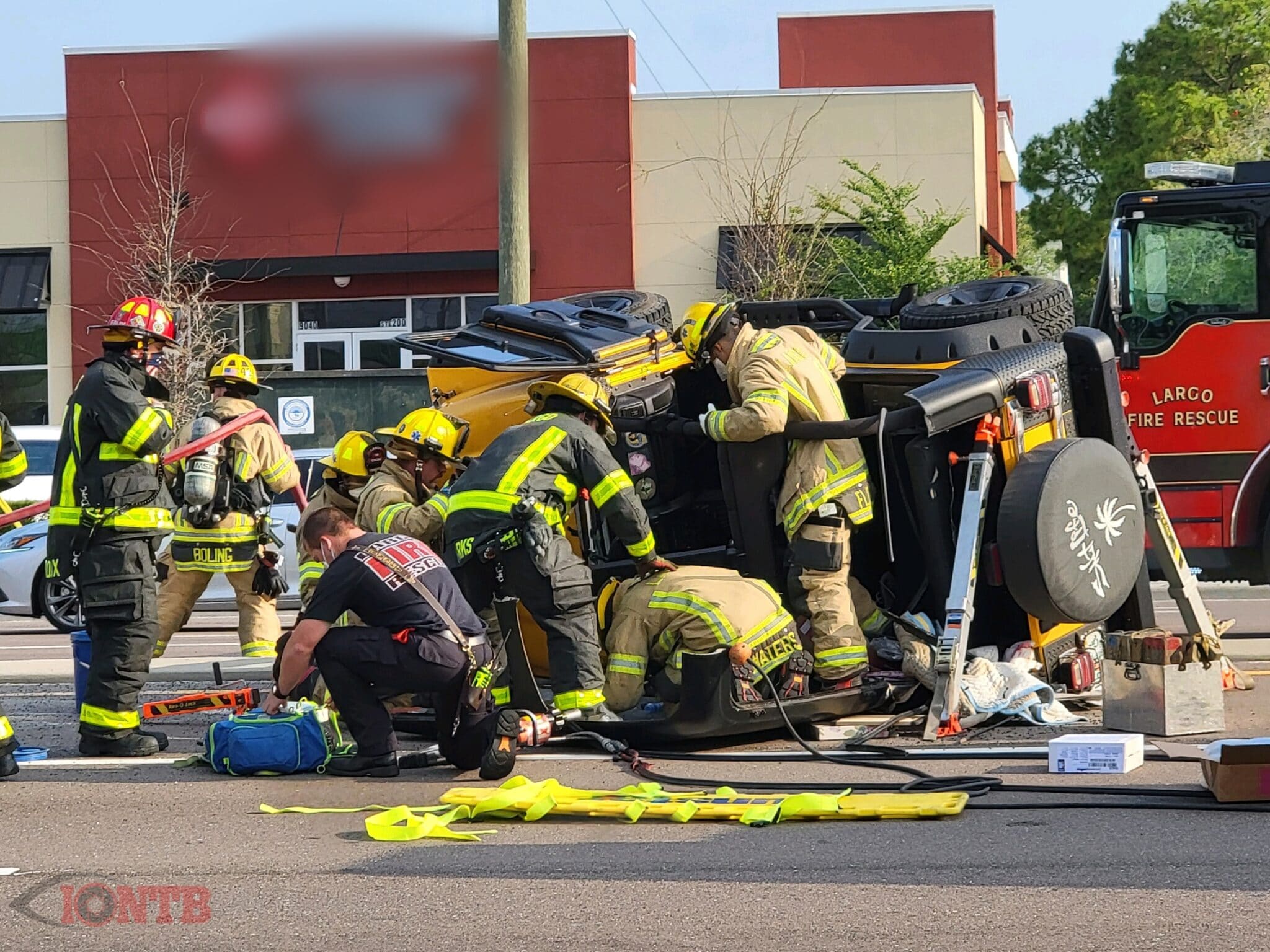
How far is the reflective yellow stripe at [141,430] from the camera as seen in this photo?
771cm

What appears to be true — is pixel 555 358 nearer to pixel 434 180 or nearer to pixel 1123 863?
pixel 1123 863

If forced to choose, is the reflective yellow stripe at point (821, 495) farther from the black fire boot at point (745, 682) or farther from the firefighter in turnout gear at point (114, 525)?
the firefighter in turnout gear at point (114, 525)

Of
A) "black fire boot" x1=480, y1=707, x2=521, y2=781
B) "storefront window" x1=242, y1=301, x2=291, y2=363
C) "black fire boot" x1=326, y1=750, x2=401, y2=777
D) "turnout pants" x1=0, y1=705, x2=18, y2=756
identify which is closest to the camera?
"black fire boot" x1=480, y1=707, x2=521, y2=781

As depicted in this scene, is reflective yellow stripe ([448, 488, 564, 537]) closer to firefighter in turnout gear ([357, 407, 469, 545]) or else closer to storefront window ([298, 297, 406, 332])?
firefighter in turnout gear ([357, 407, 469, 545])

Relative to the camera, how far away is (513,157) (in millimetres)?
14500

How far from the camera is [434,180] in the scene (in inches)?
976

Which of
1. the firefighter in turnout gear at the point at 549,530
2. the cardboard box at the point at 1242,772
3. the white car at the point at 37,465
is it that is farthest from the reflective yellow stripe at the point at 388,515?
the white car at the point at 37,465

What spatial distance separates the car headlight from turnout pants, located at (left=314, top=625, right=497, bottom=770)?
930 cm

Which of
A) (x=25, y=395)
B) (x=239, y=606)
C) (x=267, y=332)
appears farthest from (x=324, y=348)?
(x=239, y=606)

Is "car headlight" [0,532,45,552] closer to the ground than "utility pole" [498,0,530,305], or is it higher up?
closer to the ground

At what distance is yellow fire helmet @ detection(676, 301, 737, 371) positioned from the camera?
8414 millimetres

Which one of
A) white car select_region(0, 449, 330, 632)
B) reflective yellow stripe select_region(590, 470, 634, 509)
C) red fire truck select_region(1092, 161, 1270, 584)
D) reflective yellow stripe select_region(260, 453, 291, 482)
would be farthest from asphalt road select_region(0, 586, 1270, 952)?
white car select_region(0, 449, 330, 632)

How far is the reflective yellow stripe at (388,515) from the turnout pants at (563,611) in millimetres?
960

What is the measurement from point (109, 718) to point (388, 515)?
161 cm
